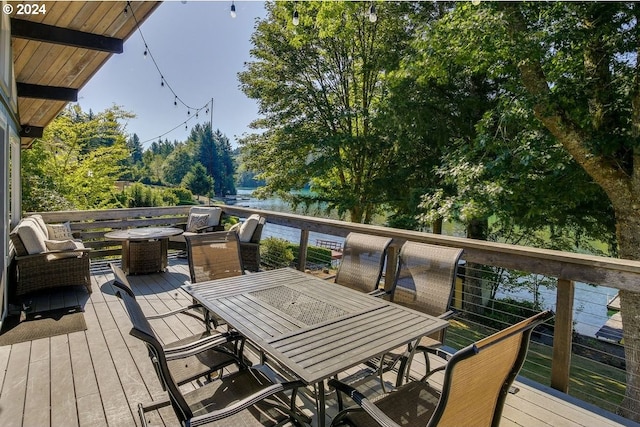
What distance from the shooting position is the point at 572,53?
5.50 meters

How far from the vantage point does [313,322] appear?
198 centimetres

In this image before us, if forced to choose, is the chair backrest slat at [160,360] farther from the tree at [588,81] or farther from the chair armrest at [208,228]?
the tree at [588,81]

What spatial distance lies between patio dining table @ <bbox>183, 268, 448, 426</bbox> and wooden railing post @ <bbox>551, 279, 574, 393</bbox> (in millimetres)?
979

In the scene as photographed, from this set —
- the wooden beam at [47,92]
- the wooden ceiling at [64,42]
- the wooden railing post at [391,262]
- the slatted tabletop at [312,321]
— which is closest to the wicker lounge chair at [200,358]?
the slatted tabletop at [312,321]

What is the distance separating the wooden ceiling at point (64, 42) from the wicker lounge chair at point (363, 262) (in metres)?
3.58

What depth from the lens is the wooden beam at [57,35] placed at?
378 centimetres

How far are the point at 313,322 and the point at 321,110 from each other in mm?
9977

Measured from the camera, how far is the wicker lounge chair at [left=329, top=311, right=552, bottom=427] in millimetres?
1147

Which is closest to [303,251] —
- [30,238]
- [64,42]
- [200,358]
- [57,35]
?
[200,358]

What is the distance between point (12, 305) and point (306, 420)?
4245mm

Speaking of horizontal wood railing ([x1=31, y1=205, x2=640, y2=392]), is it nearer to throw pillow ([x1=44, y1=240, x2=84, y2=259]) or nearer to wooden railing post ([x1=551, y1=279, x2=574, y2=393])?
wooden railing post ([x1=551, y1=279, x2=574, y2=393])

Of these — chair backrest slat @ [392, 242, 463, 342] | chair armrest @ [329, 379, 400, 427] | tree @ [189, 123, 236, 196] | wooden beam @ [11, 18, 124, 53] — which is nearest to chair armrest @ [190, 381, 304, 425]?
chair armrest @ [329, 379, 400, 427]

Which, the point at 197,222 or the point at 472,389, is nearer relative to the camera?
the point at 472,389

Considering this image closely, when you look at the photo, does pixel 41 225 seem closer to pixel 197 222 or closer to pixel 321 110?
pixel 197 222
